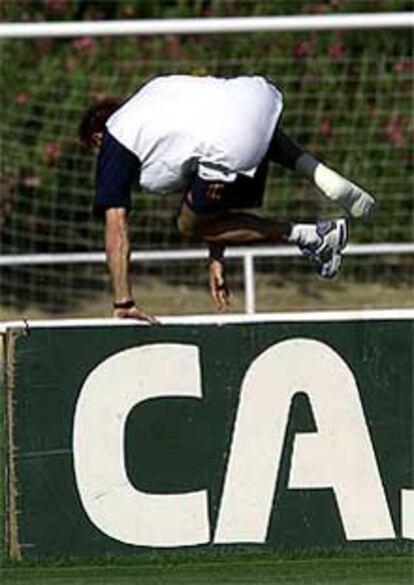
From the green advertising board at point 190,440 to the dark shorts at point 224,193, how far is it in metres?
2.30

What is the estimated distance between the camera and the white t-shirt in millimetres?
10219

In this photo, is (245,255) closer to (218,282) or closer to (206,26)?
(206,26)

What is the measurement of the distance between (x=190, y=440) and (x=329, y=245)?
7.94 feet

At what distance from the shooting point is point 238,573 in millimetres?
8102

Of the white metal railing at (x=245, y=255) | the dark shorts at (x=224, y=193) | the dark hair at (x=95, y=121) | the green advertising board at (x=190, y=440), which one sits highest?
the dark hair at (x=95, y=121)

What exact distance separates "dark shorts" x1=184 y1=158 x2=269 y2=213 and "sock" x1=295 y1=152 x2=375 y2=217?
6.1 inches

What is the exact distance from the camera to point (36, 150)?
15.5 m

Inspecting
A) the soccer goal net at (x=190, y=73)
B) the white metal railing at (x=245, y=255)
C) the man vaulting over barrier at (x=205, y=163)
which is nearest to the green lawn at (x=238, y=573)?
the man vaulting over barrier at (x=205, y=163)

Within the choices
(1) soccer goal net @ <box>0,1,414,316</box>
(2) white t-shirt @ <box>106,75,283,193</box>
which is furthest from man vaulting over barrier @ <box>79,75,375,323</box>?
(1) soccer goal net @ <box>0,1,414,316</box>

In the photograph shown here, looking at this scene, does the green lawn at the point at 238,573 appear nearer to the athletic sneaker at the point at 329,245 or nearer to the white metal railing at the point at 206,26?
the athletic sneaker at the point at 329,245

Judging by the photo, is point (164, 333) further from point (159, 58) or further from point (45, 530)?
point (159, 58)

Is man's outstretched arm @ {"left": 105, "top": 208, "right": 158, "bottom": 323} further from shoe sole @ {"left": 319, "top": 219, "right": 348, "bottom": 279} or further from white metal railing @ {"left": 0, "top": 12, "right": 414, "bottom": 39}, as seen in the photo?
white metal railing @ {"left": 0, "top": 12, "right": 414, "bottom": 39}

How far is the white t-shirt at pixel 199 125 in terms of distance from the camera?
10219 mm

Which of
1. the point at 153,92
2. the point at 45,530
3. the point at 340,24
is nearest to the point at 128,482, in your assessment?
the point at 45,530
